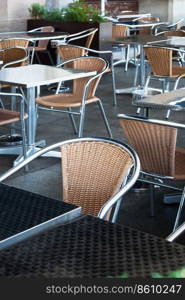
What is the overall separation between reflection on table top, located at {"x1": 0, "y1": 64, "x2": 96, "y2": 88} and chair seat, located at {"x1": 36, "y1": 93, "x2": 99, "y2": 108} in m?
0.25

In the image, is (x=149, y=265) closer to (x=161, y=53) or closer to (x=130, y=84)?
(x=161, y=53)

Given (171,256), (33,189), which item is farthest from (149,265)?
(33,189)

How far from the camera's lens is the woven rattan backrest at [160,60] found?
21.2 ft

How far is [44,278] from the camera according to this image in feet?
4.63

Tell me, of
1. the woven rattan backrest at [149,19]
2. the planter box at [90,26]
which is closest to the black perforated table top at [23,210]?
the planter box at [90,26]

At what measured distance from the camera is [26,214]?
5.81 feet

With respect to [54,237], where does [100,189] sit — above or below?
below

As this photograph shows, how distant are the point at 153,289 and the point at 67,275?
210 mm

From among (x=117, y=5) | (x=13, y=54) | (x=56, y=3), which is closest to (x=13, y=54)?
(x=13, y=54)

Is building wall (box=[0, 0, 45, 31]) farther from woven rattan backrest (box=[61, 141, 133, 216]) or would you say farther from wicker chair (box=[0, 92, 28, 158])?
woven rattan backrest (box=[61, 141, 133, 216])

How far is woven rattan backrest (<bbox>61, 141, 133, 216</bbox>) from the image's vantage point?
252 centimetres

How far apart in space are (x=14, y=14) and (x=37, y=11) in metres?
0.45

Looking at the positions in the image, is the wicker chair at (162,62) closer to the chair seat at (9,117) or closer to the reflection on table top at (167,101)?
the chair seat at (9,117)

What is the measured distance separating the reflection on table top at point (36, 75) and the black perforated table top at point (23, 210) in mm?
2547
